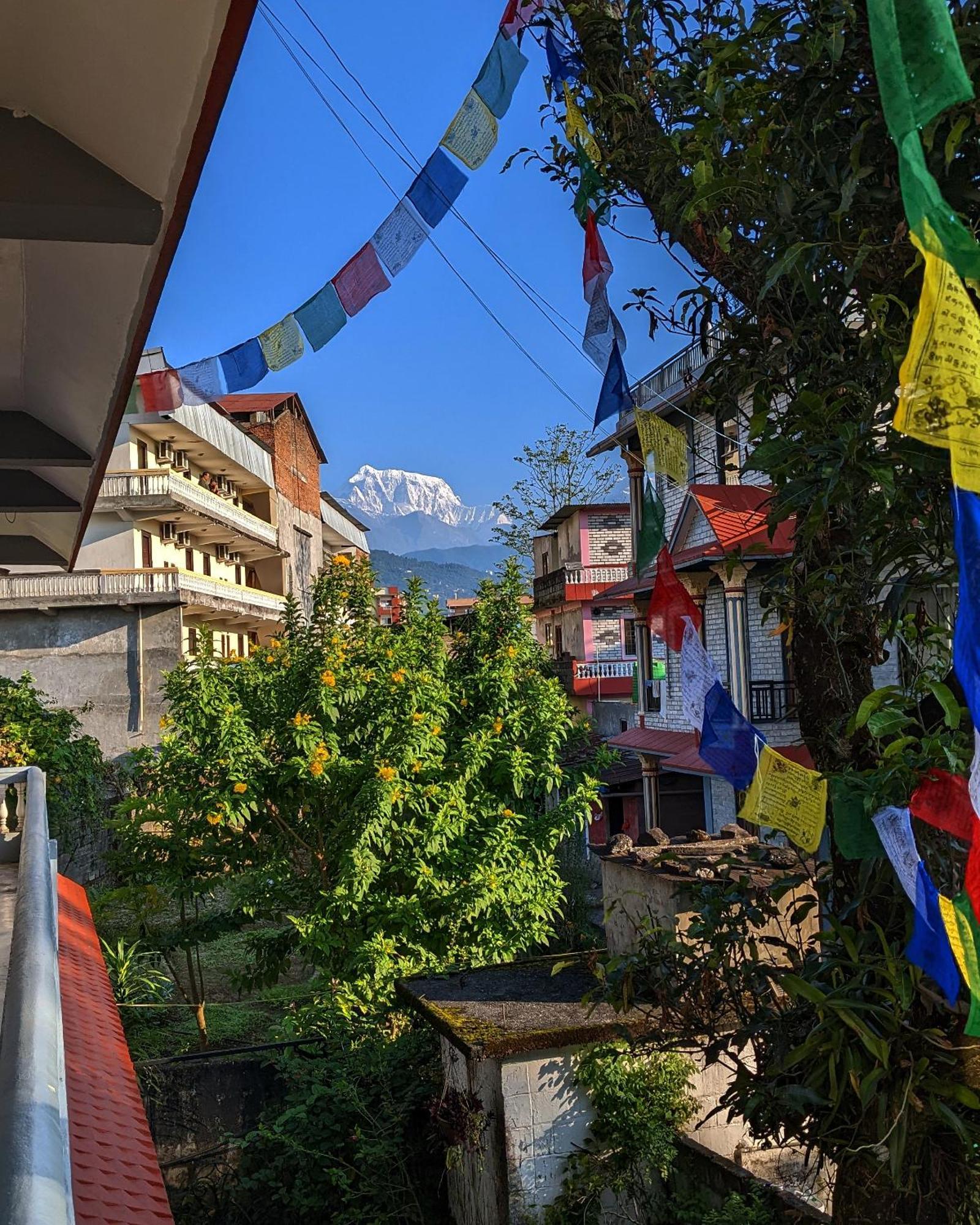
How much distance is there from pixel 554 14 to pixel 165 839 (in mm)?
8478

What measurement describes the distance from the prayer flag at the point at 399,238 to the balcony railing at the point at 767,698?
13.9 m

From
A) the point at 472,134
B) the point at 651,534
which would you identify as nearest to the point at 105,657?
the point at 472,134

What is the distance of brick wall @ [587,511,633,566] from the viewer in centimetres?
4097

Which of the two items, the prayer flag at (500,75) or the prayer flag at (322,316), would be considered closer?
the prayer flag at (500,75)

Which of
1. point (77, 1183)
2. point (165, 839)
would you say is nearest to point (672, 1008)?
point (77, 1183)

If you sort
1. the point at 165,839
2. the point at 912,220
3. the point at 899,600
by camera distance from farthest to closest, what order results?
the point at 165,839, the point at 899,600, the point at 912,220

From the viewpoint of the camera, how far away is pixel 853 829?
10.3 ft

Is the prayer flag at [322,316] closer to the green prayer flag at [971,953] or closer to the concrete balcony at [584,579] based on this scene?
the green prayer flag at [971,953]

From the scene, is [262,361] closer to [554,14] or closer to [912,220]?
[554,14]

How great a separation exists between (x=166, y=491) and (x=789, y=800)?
88.3 ft

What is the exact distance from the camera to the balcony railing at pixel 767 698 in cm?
1923

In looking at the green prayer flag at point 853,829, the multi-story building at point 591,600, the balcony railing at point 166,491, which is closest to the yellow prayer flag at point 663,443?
the green prayer flag at point 853,829

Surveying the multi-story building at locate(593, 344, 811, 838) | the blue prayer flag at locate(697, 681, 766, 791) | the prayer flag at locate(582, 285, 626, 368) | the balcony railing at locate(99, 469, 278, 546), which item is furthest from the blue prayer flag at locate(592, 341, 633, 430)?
the balcony railing at locate(99, 469, 278, 546)

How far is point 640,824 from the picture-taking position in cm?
2870
